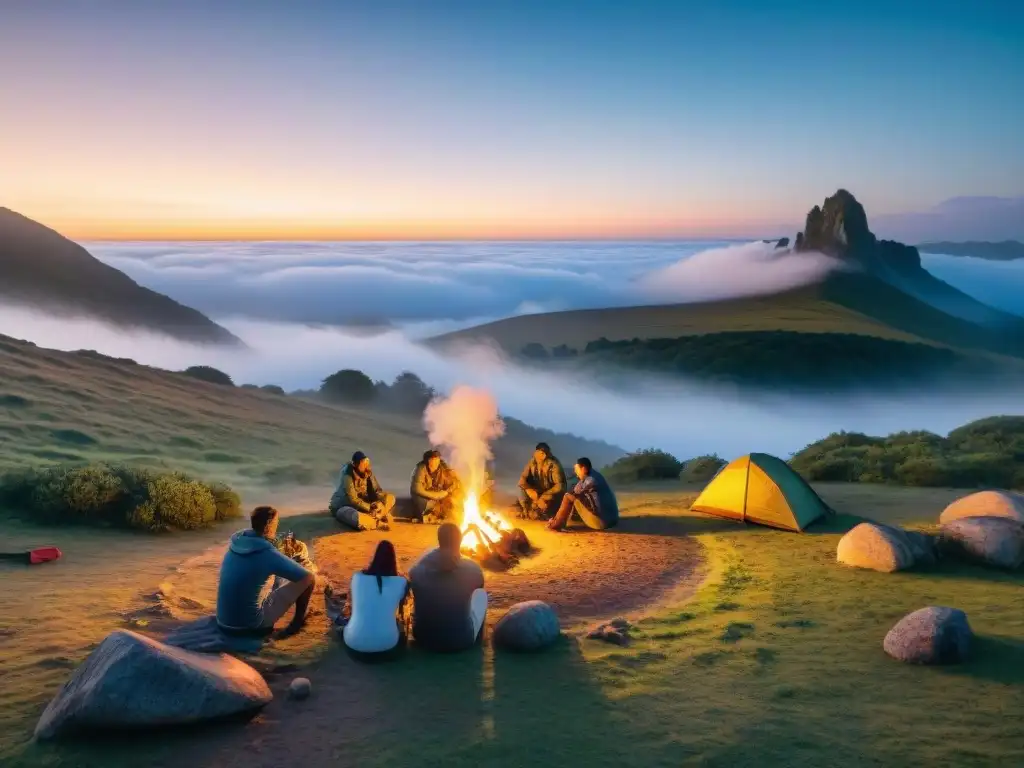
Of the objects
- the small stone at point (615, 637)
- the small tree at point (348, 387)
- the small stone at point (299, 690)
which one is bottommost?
the small stone at point (299, 690)

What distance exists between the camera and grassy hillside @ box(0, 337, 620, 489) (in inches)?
851

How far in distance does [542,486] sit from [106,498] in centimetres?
772

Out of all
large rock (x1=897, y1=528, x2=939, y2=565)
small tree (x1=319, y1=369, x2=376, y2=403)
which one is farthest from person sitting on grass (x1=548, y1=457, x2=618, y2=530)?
small tree (x1=319, y1=369, x2=376, y2=403)

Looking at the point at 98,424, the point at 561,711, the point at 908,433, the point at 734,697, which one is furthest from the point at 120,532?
the point at 908,433

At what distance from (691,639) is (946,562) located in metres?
4.82

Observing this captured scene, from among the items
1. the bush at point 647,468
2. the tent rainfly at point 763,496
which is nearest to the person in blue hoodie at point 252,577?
the tent rainfly at point 763,496

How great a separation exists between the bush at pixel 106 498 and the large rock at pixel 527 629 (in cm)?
839

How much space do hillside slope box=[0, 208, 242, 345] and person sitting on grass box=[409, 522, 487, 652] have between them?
262ft

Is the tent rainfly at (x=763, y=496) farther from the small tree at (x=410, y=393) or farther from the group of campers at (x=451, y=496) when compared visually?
the small tree at (x=410, y=393)

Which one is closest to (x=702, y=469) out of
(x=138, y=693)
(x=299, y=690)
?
(x=299, y=690)

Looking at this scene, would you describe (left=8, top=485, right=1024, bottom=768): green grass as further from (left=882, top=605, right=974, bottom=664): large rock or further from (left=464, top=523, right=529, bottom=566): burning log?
(left=464, top=523, right=529, bottom=566): burning log

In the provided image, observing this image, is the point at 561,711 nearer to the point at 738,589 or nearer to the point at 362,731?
the point at 362,731

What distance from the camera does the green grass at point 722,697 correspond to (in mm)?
5465

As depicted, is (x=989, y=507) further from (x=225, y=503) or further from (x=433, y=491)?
(x=225, y=503)
